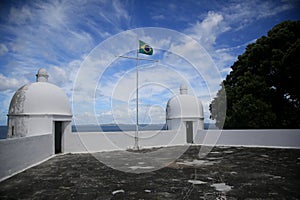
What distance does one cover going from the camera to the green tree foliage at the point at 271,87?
53.9 ft

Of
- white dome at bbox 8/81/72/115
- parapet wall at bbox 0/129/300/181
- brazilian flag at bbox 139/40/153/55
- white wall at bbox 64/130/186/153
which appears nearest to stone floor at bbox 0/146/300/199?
parapet wall at bbox 0/129/300/181

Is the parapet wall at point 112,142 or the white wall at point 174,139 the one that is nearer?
the parapet wall at point 112,142

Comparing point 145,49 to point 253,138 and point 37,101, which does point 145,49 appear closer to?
point 37,101

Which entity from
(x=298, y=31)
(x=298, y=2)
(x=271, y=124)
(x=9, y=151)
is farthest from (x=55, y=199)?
(x=298, y=31)

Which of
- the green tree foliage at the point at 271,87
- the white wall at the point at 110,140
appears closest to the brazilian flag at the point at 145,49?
the white wall at the point at 110,140

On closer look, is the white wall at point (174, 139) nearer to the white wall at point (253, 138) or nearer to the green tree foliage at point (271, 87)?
the white wall at point (253, 138)

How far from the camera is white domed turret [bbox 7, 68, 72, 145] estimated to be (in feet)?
40.2

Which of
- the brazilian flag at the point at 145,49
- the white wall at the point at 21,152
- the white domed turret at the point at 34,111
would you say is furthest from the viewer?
the brazilian flag at the point at 145,49

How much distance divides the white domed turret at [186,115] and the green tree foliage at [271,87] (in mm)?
2377

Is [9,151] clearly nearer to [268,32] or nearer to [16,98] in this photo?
[16,98]

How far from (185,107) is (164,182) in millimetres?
12372

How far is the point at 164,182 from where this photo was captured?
677 centimetres

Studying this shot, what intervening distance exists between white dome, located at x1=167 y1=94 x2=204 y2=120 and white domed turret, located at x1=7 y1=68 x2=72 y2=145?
907 centimetres

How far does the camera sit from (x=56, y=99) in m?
13.3
